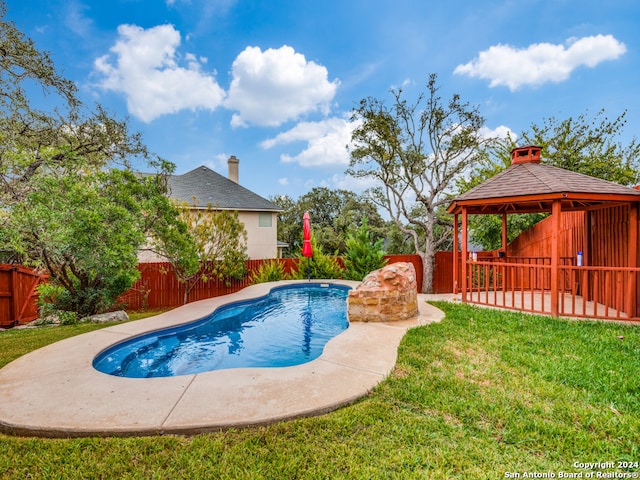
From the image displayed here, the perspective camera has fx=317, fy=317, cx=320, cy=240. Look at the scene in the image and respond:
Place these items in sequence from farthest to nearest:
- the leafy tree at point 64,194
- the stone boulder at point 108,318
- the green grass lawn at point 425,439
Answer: the stone boulder at point 108,318, the leafy tree at point 64,194, the green grass lawn at point 425,439

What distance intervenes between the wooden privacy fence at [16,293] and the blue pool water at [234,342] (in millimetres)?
5047

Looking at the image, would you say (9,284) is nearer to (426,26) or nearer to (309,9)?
(309,9)

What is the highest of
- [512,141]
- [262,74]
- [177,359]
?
[262,74]

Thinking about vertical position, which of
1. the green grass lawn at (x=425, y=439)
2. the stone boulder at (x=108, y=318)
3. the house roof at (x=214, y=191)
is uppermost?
the house roof at (x=214, y=191)

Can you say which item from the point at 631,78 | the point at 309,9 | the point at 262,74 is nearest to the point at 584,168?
the point at 631,78

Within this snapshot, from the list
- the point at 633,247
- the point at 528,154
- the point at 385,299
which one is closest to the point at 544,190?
the point at 633,247

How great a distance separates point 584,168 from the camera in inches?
520

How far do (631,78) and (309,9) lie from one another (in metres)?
10.5

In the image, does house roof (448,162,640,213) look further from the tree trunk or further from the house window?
the house window

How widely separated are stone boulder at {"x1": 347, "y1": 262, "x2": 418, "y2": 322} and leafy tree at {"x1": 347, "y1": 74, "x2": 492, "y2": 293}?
8555 mm

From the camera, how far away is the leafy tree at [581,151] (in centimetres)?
1308

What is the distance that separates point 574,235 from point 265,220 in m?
15.2

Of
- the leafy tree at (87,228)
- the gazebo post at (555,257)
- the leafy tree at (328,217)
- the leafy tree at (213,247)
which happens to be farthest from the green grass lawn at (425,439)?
the leafy tree at (328,217)

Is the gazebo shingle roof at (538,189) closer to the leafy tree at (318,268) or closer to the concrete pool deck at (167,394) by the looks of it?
the concrete pool deck at (167,394)
